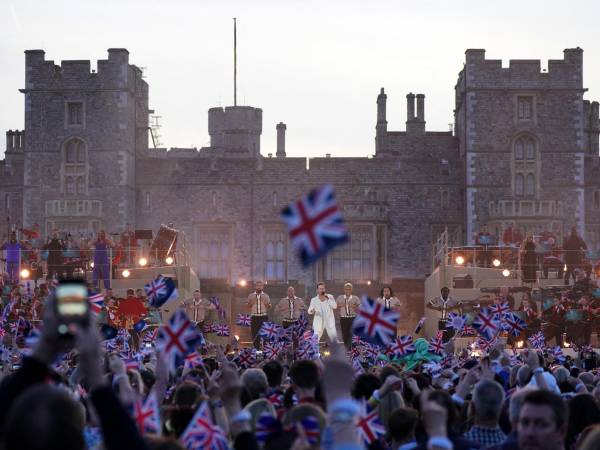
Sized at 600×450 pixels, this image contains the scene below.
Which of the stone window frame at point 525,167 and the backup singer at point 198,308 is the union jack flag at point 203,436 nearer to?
the backup singer at point 198,308

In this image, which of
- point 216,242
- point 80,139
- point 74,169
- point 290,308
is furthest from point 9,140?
point 290,308

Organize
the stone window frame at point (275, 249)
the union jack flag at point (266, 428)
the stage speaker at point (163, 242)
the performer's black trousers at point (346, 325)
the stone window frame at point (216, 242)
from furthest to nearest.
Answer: the stone window frame at point (275, 249) → the stone window frame at point (216, 242) → the stage speaker at point (163, 242) → the performer's black trousers at point (346, 325) → the union jack flag at point (266, 428)

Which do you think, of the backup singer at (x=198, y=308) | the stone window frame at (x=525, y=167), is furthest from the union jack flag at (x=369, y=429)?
the stone window frame at (x=525, y=167)

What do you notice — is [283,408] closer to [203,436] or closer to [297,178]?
[203,436]

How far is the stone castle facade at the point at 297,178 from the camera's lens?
3959cm

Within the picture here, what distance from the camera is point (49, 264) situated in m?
28.4

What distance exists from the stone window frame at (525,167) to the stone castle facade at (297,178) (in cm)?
3

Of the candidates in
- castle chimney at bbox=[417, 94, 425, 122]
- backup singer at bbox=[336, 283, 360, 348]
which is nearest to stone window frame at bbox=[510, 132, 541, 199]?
castle chimney at bbox=[417, 94, 425, 122]

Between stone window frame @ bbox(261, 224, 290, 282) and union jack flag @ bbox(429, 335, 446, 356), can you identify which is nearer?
union jack flag @ bbox(429, 335, 446, 356)

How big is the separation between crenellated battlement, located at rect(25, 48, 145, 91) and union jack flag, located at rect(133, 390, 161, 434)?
35763mm

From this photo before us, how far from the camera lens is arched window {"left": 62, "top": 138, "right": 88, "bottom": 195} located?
3975cm

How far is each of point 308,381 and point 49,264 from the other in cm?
2307

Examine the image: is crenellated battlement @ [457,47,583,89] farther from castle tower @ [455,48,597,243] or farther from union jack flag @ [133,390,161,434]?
union jack flag @ [133,390,161,434]

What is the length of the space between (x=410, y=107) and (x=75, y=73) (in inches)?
481
